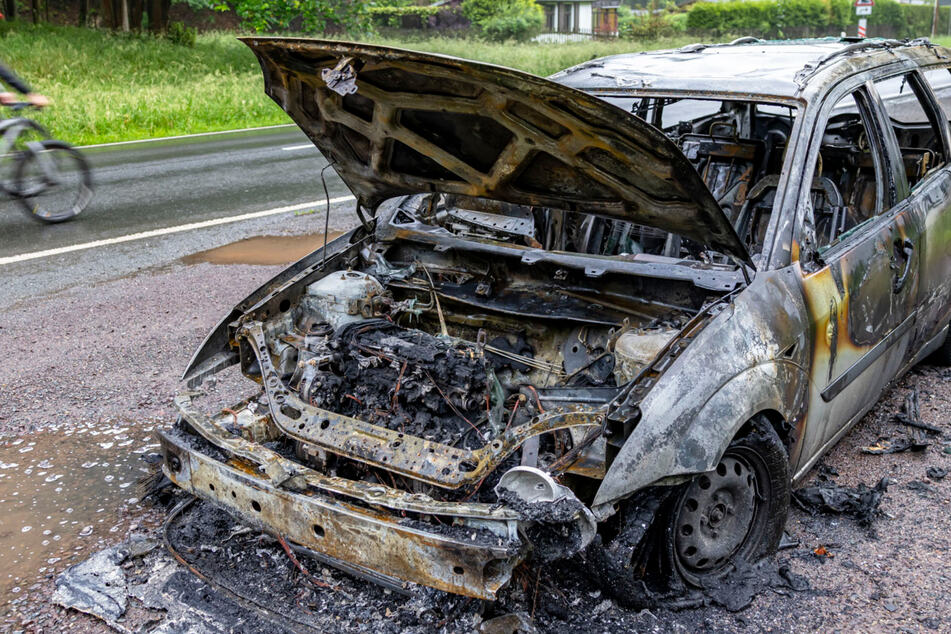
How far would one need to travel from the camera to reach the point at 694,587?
2.95m

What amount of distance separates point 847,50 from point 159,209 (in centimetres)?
726

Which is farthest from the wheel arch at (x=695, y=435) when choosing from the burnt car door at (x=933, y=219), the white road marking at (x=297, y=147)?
the white road marking at (x=297, y=147)

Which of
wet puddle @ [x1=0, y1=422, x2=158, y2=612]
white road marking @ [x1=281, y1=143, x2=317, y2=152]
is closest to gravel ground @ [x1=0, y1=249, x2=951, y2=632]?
wet puddle @ [x1=0, y1=422, x2=158, y2=612]

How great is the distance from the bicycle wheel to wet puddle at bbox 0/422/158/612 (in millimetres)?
4385

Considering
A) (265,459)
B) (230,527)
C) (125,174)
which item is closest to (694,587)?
(265,459)

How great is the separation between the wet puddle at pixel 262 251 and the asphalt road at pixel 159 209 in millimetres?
194

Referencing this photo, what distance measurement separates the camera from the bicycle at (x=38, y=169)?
24.3 feet

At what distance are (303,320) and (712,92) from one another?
2117 mm

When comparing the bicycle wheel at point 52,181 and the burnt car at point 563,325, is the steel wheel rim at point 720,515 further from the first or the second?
the bicycle wheel at point 52,181

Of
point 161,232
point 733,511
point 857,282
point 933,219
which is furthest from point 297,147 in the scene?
point 733,511

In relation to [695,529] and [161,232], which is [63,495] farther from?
[161,232]

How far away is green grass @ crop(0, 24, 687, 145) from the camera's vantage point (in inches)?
571

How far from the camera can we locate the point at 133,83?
58.2 ft

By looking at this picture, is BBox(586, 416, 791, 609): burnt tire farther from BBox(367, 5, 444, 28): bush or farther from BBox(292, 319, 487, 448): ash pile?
BBox(367, 5, 444, 28): bush
